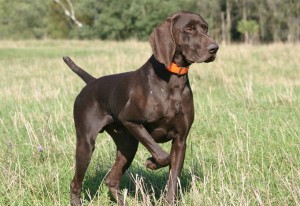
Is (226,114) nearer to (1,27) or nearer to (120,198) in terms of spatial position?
(120,198)

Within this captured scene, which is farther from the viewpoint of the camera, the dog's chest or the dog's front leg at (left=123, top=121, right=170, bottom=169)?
the dog's chest

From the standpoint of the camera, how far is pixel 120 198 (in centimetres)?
400

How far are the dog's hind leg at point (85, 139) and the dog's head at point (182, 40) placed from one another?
0.81 m

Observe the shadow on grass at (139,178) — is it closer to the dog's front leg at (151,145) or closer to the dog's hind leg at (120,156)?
the dog's hind leg at (120,156)

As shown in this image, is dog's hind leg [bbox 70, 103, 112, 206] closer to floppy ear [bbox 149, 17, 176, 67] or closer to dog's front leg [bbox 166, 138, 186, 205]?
dog's front leg [bbox 166, 138, 186, 205]

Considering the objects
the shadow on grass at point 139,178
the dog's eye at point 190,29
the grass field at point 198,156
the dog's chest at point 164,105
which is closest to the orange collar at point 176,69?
the dog's chest at point 164,105

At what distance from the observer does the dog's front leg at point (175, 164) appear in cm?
358

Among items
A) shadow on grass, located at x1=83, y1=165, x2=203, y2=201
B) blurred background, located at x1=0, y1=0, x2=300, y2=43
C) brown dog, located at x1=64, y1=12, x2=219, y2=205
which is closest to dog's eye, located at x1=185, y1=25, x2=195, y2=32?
brown dog, located at x1=64, y1=12, x2=219, y2=205

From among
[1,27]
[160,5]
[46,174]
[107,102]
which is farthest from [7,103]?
[1,27]

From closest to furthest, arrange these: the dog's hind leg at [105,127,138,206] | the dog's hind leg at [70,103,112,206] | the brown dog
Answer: the brown dog
the dog's hind leg at [70,103,112,206]
the dog's hind leg at [105,127,138,206]

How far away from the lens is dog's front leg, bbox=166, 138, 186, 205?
11.7 feet

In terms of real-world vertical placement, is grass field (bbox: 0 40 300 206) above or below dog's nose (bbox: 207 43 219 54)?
below

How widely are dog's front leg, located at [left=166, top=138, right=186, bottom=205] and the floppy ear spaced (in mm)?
602

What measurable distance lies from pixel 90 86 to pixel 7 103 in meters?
4.82
